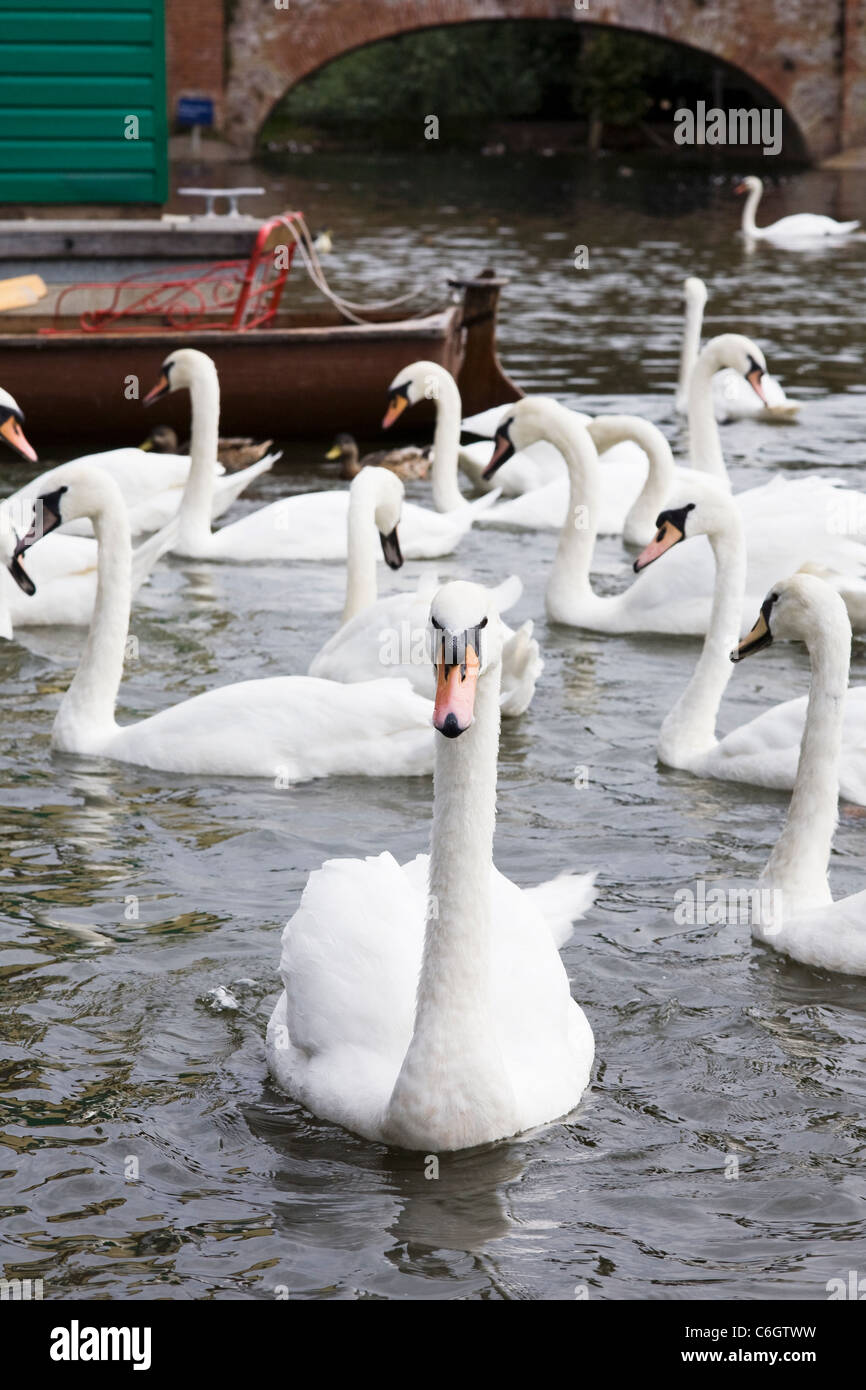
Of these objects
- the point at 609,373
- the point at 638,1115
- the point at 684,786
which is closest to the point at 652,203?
the point at 609,373

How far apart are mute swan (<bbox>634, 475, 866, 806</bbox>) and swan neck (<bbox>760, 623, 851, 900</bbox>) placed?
2.82 ft

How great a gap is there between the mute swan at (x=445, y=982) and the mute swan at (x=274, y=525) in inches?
205

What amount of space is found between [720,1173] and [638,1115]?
0.29 m

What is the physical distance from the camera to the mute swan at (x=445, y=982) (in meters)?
4.11

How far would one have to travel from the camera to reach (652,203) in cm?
3186

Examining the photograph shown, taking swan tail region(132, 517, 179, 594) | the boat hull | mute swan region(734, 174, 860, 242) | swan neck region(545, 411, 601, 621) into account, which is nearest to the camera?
swan tail region(132, 517, 179, 594)

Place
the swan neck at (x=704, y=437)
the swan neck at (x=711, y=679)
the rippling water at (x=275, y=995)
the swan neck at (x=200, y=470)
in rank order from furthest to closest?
1. the swan neck at (x=704, y=437)
2. the swan neck at (x=200, y=470)
3. the swan neck at (x=711, y=679)
4. the rippling water at (x=275, y=995)

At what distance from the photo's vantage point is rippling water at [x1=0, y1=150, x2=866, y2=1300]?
3988 millimetres

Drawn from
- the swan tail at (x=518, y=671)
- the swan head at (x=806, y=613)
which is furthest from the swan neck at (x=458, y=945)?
the swan tail at (x=518, y=671)

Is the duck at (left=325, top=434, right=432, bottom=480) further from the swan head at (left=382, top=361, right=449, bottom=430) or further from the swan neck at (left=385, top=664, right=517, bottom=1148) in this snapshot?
the swan neck at (left=385, top=664, right=517, bottom=1148)

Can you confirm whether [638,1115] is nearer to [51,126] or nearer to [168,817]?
[168,817]

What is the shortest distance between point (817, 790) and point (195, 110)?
110ft

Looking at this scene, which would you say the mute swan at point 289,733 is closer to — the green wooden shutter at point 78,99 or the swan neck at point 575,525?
the swan neck at point 575,525

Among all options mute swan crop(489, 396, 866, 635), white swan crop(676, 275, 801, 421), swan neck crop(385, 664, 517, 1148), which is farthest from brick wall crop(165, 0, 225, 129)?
swan neck crop(385, 664, 517, 1148)
